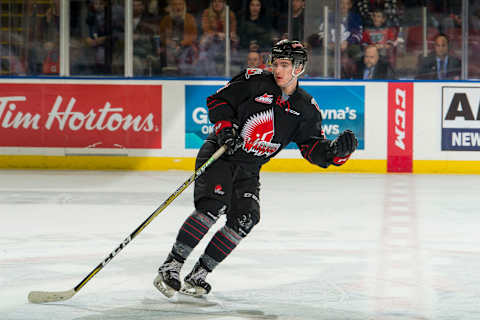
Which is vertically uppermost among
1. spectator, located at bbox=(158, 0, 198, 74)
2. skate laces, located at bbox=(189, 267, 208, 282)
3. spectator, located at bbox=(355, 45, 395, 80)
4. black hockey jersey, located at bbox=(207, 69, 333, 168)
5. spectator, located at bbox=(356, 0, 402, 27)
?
spectator, located at bbox=(356, 0, 402, 27)

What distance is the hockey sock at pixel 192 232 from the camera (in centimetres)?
378

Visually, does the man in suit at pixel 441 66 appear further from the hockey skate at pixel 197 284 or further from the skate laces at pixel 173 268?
the skate laces at pixel 173 268

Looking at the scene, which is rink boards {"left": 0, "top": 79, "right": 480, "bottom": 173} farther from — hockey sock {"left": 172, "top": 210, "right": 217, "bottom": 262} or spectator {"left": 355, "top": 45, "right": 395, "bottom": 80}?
hockey sock {"left": 172, "top": 210, "right": 217, "bottom": 262}

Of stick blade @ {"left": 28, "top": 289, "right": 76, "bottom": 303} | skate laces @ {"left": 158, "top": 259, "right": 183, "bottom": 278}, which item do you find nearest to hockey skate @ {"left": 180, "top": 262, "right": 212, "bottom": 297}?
skate laces @ {"left": 158, "top": 259, "right": 183, "bottom": 278}

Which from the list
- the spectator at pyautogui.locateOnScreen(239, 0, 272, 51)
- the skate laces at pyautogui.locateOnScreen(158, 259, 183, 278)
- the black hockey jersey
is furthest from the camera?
the spectator at pyautogui.locateOnScreen(239, 0, 272, 51)

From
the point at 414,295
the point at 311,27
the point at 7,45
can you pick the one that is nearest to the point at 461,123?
the point at 311,27

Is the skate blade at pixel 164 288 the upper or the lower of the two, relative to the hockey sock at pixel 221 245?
lower

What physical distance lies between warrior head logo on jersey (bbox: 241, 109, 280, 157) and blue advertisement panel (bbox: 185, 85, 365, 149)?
593 centimetres

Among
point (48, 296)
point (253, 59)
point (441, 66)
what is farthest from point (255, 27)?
point (48, 296)

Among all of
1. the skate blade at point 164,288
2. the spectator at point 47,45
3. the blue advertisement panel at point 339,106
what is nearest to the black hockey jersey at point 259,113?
the skate blade at point 164,288

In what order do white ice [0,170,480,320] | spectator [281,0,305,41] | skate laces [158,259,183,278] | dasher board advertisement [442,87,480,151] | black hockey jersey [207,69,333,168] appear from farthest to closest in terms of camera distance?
spectator [281,0,305,41] → dasher board advertisement [442,87,480,151] → black hockey jersey [207,69,333,168] → skate laces [158,259,183,278] → white ice [0,170,480,320]

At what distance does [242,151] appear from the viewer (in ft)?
12.6

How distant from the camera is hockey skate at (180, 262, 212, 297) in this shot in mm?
3846

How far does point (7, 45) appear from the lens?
996 cm
